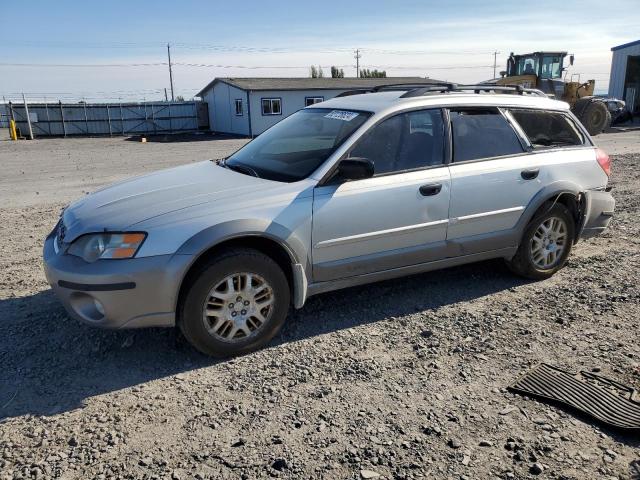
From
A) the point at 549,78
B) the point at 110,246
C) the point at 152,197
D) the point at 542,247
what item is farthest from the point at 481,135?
the point at 549,78

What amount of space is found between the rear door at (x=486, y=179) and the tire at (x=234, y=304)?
1.67 metres

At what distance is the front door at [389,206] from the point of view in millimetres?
4008

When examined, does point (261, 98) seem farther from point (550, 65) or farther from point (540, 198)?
point (540, 198)

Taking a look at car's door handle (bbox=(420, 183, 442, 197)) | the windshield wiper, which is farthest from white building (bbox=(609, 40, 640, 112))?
the windshield wiper

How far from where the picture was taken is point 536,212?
505 cm

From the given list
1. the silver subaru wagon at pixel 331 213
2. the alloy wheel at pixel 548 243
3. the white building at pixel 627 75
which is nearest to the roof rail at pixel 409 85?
the silver subaru wagon at pixel 331 213

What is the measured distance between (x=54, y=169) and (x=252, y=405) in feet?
48.1

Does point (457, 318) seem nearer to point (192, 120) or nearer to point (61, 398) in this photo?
point (61, 398)

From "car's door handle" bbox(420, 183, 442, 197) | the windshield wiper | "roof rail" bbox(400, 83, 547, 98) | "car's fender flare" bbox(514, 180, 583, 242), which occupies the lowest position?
"car's fender flare" bbox(514, 180, 583, 242)

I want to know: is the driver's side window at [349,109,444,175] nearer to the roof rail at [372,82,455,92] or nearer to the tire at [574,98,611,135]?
the roof rail at [372,82,455,92]

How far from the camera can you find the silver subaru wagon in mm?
3506

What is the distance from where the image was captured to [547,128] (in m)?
5.21

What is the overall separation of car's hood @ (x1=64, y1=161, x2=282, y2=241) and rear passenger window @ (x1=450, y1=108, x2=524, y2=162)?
1.72 meters

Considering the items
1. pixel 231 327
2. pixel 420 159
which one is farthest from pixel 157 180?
pixel 420 159
